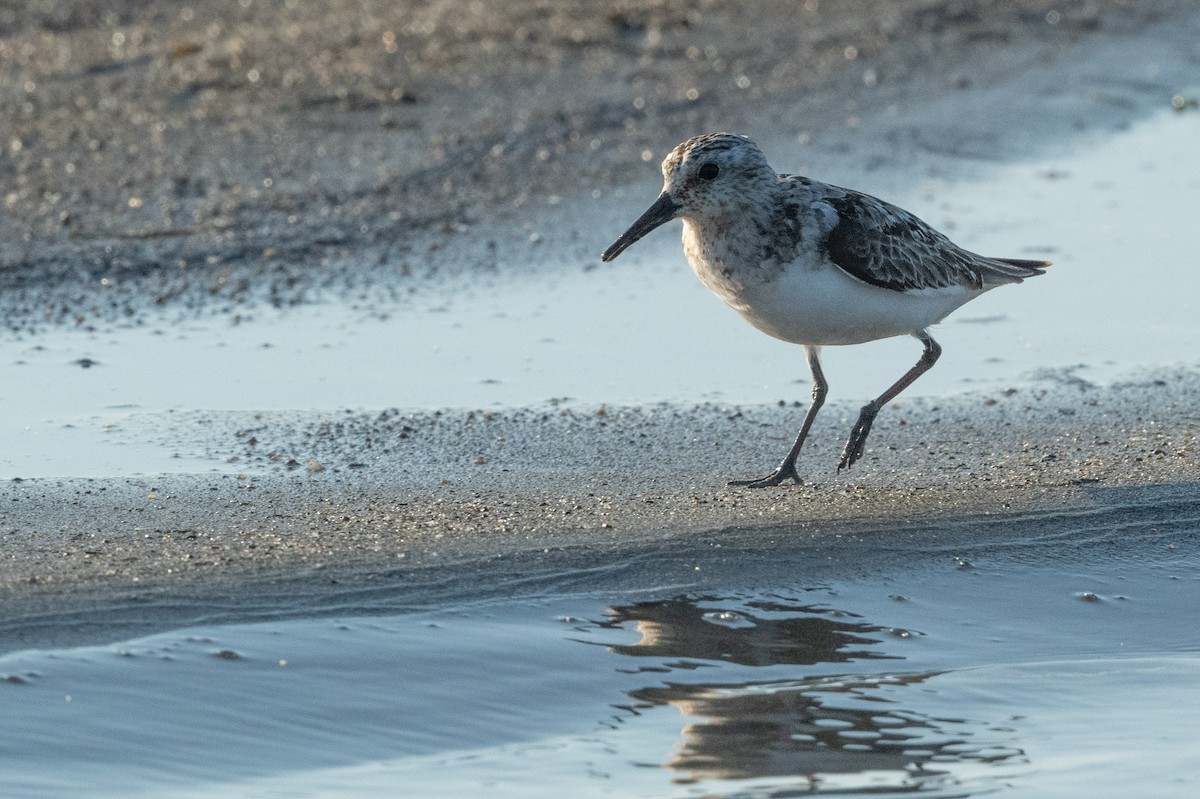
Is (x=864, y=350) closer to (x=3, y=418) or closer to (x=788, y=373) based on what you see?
(x=788, y=373)

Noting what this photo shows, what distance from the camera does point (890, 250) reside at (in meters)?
6.67

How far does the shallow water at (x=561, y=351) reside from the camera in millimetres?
7309

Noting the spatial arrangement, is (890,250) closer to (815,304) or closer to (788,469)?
(815,304)

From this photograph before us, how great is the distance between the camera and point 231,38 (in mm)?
12914

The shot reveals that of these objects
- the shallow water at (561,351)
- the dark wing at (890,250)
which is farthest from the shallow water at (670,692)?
the shallow water at (561,351)

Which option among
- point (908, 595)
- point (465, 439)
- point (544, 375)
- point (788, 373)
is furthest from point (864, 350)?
point (908, 595)

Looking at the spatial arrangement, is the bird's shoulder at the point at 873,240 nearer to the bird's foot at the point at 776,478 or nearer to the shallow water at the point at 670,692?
the bird's foot at the point at 776,478

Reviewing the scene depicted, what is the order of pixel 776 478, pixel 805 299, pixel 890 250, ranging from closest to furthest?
pixel 805 299
pixel 776 478
pixel 890 250

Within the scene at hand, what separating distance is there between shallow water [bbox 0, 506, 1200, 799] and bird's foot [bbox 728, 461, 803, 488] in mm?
778

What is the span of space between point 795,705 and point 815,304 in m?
1.97

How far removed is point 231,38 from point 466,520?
314 inches

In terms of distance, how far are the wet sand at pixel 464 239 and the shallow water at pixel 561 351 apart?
0.85 ft

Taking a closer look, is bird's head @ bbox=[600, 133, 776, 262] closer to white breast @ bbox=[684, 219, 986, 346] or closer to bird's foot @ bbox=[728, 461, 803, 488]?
white breast @ bbox=[684, 219, 986, 346]

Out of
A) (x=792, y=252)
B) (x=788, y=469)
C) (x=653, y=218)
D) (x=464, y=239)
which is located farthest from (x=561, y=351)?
(x=792, y=252)
